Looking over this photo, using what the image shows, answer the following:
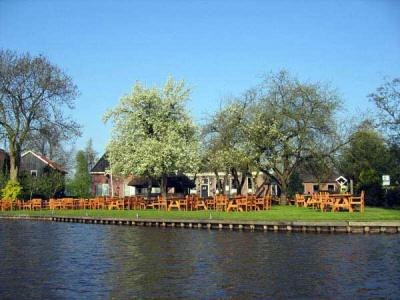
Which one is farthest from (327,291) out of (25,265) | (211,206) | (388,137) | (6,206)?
(6,206)

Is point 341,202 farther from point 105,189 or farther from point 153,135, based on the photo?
point 105,189

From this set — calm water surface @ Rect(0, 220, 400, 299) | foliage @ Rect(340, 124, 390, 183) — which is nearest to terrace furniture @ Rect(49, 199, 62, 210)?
calm water surface @ Rect(0, 220, 400, 299)

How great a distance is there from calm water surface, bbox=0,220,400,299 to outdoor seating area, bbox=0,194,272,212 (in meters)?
11.8

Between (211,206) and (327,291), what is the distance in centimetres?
2898

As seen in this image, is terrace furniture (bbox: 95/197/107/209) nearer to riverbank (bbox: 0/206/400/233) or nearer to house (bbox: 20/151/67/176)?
riverbank (bbox: 0/206/400/233)

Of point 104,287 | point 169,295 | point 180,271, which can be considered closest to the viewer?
point 169,295

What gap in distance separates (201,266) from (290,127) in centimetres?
2964

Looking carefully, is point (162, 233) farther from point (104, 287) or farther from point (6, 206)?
point (6, 206)

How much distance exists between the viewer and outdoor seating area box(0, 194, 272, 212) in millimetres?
38781

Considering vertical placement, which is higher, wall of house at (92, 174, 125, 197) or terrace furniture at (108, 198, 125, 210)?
wall of house at (92, 174, 125, 197)

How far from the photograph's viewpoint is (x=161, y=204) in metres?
43.7

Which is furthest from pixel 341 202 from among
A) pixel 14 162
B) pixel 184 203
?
pixel 14 162

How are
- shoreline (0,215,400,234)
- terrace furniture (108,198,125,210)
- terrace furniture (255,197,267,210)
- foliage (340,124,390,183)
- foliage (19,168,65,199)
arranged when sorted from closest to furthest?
shoreline (0,215,400,234)
terrace furniture (255,197,267,210)
terrace furniture (108,198,125,210)
foliage (340,124,390,183)
foliage (19,168,65,199)

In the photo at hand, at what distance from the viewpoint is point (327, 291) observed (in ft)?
44.2
